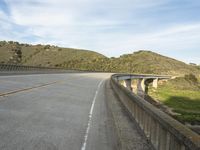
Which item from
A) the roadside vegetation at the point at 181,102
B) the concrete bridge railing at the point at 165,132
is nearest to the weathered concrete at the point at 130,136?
the concrete bridge railing at the point at 165,132

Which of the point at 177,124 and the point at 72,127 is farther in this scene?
the point at 72,127

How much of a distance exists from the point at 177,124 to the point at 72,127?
220 inches

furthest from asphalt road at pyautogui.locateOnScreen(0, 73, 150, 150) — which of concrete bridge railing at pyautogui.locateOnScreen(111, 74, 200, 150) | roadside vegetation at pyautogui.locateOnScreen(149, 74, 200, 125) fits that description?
roadside vegetation at pyautogui.locateOnScreen(149, 74, 200, 125)

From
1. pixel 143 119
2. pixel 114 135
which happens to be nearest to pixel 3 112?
Answer: pixel 114 135

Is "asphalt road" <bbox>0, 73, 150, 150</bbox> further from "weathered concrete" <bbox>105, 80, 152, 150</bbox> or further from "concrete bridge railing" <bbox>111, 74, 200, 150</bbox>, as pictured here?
"concrete bridge railing" <bbox>111, 74, 200, 150</bbox>

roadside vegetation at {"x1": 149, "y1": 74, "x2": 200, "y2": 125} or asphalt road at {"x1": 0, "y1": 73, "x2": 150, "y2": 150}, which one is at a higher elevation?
asphalt road at {"x1": 0, "y1": 73, "x2": 150, "y2": 150}

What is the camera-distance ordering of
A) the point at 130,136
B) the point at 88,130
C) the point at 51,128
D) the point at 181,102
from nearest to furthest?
the point at 130,136 < the point at 51,128 < the point at 88,130 < the point at 181,102

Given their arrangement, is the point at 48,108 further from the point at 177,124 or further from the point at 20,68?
the point at 20,68

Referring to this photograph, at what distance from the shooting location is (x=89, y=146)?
8.84 metres

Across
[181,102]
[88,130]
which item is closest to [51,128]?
[88,130]

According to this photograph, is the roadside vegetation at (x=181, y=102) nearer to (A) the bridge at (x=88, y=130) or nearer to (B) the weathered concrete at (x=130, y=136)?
(A) the bridge at (x=88, y=130)

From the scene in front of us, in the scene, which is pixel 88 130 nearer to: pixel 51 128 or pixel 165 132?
pixel 51 128

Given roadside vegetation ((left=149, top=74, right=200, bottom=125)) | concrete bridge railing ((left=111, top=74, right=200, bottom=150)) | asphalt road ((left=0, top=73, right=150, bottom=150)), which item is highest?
concrete bridge railing ((left=111, top=74, right=200, bottom=150))

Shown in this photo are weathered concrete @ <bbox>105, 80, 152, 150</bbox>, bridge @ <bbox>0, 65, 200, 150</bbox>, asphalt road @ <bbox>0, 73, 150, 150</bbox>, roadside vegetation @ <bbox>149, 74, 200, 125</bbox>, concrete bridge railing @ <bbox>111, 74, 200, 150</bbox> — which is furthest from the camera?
roadside vegetation @ <bbox>149, 74, 200, 125</bbox>
